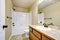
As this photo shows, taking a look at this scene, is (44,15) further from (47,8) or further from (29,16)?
(29,16)

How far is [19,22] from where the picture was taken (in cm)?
446

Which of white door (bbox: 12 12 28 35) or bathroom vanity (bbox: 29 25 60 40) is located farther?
white door (bbox: 12 12 28 35)

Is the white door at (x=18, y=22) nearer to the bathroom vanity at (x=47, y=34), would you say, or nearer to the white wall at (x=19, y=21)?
the white wall at (x=19, y=21)

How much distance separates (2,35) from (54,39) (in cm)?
91

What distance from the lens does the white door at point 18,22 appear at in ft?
13.9

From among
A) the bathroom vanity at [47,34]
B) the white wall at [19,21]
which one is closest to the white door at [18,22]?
the white wall at [19,21]

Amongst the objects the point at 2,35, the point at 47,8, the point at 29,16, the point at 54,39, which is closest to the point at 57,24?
the point at 47,8

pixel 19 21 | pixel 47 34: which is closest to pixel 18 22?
pixel 19 21

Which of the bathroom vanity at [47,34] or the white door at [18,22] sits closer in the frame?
the bathroom vanity at [47,34]

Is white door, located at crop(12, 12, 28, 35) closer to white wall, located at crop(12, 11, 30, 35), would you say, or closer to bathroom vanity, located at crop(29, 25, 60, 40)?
white wall, located at crop(12, 11, 30, 35)

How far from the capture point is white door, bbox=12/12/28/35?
423 cm

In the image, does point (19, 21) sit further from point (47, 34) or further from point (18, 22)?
point (47, 34)

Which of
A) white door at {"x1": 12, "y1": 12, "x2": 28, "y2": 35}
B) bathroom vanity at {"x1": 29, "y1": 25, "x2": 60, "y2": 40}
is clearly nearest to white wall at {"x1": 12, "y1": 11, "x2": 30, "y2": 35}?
white door at {"x1": 12, "y1": 12, "x2": 28, "y2": 35}

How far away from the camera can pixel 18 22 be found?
14.5 feet
